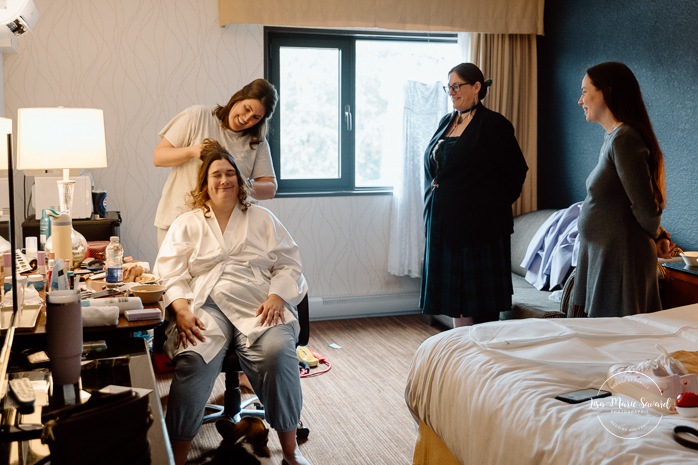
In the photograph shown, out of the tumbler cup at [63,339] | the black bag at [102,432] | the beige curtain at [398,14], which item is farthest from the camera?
the beige curtain at [398,14]

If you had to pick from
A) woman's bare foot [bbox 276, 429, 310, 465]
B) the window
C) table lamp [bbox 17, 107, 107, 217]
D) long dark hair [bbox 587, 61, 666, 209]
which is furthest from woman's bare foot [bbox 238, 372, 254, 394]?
long dark hair [bbox 587, 61, 666, 209]

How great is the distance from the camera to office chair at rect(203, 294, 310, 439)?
2.86 meters

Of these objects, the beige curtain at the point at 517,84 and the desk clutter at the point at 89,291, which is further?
the beige curtain at the point at 517,84

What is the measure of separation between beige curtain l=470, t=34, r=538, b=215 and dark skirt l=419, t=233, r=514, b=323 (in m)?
1.58

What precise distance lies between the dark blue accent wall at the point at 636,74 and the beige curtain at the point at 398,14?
261 mm

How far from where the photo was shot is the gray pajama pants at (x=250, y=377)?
2.43 meters

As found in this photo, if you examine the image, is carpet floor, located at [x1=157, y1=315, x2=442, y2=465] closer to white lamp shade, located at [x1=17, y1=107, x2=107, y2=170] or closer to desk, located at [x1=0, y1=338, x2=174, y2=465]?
desk, located at [x1=0, y1=338, x2=174, y2=465]

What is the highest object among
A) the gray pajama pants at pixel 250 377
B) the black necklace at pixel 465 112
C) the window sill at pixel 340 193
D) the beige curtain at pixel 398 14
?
the beige curtain at pixel 398 14

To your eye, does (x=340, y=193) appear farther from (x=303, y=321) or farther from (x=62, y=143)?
(x=62, y=143)

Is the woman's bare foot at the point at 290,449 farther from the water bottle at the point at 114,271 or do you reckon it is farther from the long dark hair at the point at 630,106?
the long dark hair at the point at 630,106

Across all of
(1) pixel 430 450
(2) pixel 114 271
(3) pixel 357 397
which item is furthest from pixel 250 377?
(3) pixel 357 397

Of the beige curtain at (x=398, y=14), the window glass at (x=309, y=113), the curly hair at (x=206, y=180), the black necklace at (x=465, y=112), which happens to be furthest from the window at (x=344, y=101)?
the curly hair at (x=206, y=180)

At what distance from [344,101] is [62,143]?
2412 millimetres

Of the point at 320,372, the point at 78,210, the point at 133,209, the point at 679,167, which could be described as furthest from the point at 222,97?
the point at 679,167
